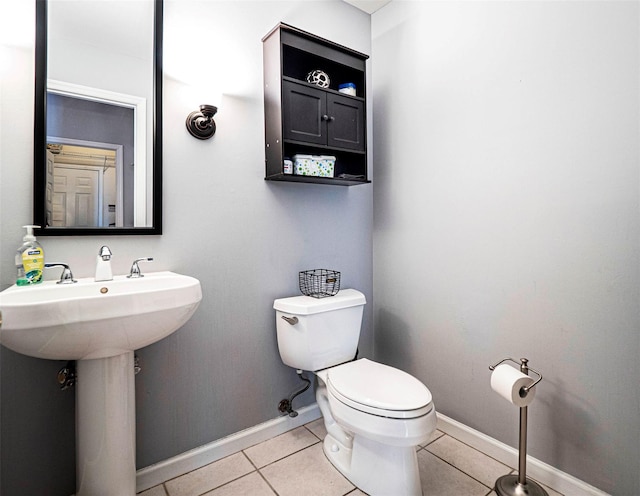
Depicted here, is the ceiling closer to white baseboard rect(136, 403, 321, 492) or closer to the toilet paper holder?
the toilet paper holder

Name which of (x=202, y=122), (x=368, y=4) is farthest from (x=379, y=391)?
(x=368, y=4)

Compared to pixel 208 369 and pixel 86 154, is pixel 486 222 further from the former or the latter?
pixel 86 154

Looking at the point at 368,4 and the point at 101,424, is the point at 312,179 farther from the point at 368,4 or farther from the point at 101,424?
the point at 101,424

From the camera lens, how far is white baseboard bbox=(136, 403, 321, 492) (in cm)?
146

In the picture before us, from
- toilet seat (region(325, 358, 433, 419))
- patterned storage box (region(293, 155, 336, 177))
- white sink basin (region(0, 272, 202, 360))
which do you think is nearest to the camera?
white sink basin (region(0, 272, 202, 360))

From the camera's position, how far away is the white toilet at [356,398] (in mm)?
1247

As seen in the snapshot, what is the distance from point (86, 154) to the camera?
133 cm

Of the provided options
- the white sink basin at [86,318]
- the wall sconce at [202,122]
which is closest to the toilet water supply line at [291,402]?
the white sink basin at [86,318]

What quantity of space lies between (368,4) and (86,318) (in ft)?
7.21

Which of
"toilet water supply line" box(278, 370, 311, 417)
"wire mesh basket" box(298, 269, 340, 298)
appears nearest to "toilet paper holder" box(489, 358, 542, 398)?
"wire mesh basket" box(298, 269, 340, 298)

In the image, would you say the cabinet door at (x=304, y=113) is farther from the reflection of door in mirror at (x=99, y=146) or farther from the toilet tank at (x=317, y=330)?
the toilet tank at (x=317, y=330)

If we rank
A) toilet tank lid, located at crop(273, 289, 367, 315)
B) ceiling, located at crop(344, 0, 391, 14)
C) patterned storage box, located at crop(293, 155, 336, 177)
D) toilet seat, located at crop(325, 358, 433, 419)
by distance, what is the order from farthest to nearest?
ceiling, located at crop(344, 0, 391, 14)
patterned storage box, located at crop(293, 155, 336, 177)
toilet tank lid, located at crop(273, 289, 367, 315)
toilet seat, located at crop(325, 358, 433, 419)

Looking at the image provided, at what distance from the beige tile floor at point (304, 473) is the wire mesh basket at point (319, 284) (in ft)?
2.44

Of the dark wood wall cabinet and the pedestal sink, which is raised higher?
the dark wood wall cabinet
